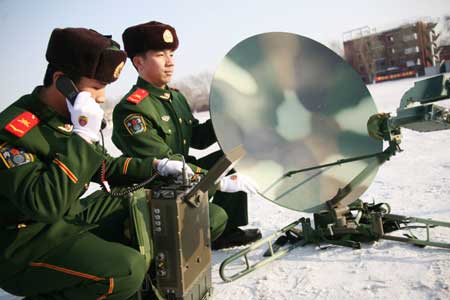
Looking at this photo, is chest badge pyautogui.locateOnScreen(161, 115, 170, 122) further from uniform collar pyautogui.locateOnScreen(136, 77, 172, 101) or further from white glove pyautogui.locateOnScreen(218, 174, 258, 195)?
white glove pyautogui.locateOnScreen(218, 174, 258, 195)

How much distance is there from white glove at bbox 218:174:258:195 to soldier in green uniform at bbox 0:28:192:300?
3.02ft

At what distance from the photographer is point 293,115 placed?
295 cm

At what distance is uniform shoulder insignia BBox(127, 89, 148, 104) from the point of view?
2963 mm

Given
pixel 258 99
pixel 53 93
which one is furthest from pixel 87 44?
pixel 258 99

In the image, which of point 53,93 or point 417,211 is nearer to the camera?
point 53,93

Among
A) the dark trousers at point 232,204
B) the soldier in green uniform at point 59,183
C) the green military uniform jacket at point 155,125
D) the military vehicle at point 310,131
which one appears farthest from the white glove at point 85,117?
the dark trousers at point 232,204

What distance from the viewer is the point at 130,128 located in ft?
9.43

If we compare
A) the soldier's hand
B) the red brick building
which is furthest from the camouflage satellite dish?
the red brick building

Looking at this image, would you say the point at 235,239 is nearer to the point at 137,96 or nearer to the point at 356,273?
the point at 356,273

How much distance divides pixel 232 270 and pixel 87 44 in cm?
171

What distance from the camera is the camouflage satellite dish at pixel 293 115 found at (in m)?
2.65

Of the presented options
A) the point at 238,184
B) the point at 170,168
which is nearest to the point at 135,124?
the point at 170,168

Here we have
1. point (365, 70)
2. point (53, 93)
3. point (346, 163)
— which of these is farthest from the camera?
point (365, 70)

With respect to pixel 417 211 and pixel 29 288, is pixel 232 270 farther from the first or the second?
pixel 417 211
